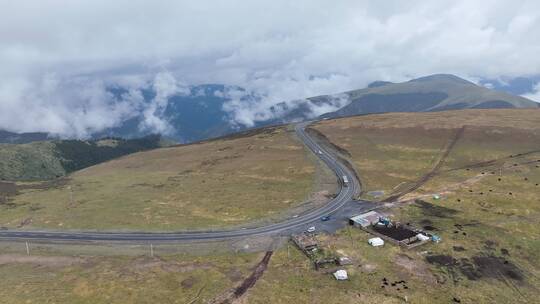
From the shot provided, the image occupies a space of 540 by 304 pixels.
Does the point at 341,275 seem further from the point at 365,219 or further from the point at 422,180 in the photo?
the point at 422,180

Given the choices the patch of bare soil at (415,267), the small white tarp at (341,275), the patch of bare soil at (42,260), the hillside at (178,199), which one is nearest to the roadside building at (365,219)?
the patch of bare soil at (415,267)

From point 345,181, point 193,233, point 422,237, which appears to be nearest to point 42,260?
point 193,233

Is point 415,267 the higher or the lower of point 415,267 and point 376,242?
the lower

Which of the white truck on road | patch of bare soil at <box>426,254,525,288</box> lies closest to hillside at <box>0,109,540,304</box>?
patch of bare soil at <box>426,254,525,288</box>

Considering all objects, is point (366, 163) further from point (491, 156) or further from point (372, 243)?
point (372, 243)

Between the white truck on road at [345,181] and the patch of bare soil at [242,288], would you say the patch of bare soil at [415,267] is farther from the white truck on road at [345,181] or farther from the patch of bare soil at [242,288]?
the white truck on road at [345,181]

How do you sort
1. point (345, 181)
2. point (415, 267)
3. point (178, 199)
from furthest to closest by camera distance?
point (345, 181)
point (178, 199)
point (415, 267)

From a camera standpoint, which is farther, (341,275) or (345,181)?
(345,181)
